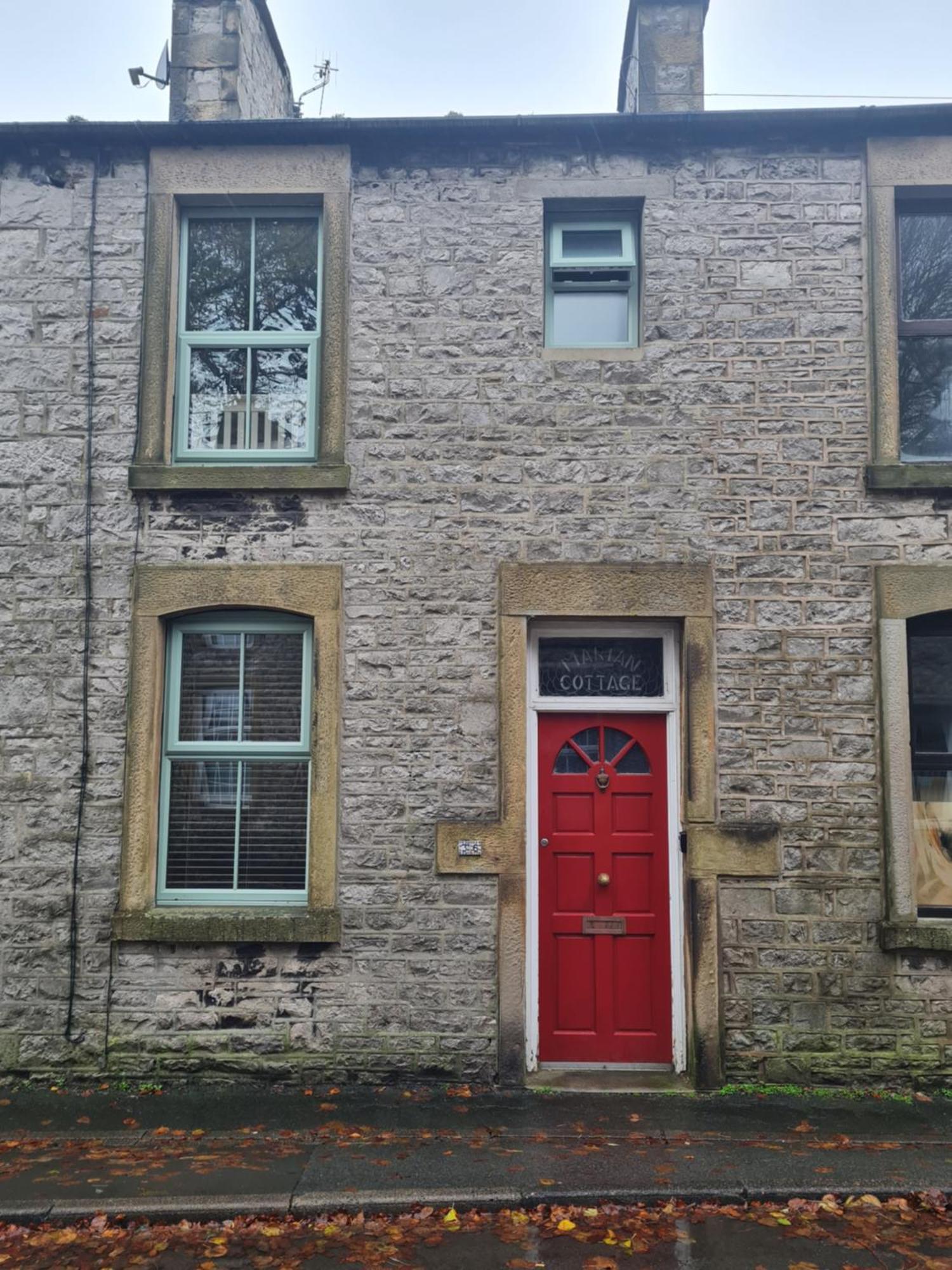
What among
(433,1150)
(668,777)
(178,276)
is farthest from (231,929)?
(178,276)

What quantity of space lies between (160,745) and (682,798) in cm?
358

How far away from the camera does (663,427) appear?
7406 millimetres

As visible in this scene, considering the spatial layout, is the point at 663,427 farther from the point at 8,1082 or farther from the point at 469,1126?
the point at 8,1082

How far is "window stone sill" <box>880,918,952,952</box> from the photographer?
6.86m

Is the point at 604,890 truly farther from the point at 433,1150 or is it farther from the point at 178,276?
the point at 178,276

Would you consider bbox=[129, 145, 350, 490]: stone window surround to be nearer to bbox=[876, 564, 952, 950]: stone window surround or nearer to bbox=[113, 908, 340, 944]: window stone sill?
bbox=[113, 908, 340, 944]: window stone sill

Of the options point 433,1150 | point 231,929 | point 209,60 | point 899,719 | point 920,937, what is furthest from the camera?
point 209,60

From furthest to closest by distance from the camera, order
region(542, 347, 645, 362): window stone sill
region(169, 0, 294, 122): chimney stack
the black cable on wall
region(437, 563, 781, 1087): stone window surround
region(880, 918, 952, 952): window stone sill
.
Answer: region(169, 0, 294, 122): chimney stack
region(542, 347, 645, 362): window stone sill
the black cable on wall
region(437, 563, 781, 1087): stone window surround
region(880, 918, 952, 952): window stone sill

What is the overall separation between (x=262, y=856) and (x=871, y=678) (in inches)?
168

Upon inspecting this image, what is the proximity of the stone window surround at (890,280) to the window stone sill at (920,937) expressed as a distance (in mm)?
2878

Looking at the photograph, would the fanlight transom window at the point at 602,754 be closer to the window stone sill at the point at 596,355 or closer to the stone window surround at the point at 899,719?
the stone window surround at the point at 899,719

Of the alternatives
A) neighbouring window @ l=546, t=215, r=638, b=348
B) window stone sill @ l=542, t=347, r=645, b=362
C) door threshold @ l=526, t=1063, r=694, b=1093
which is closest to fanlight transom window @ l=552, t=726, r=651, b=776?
door threshold @ l=526, t=1063, r=694, b=1093

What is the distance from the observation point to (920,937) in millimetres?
6867

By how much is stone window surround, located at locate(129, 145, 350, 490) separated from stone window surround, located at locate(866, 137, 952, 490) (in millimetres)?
3645
